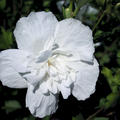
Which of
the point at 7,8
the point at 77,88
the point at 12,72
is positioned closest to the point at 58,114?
the point at 77,88

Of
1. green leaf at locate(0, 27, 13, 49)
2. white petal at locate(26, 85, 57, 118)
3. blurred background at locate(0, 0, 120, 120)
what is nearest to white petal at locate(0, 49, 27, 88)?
white petal at locate(26, 85, 57, 118)

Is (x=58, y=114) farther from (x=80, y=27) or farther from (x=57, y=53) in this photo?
(x=80, y=27)

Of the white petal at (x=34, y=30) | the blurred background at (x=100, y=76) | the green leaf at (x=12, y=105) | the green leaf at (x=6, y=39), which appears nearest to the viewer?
the white petal at (x=34, y=30)

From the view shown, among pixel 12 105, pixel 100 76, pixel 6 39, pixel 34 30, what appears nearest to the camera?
pixel 34 30

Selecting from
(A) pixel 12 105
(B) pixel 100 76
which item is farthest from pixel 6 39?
(B) pixel 100 76

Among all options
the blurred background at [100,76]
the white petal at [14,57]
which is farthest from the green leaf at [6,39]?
the white petal at [14,57]

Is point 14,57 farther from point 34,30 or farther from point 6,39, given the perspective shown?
point 6,39

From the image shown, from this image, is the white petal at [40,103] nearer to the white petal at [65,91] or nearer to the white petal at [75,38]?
the white petal at [65,91]

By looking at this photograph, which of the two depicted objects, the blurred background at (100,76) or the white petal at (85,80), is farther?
the blurred background at (100,76)
